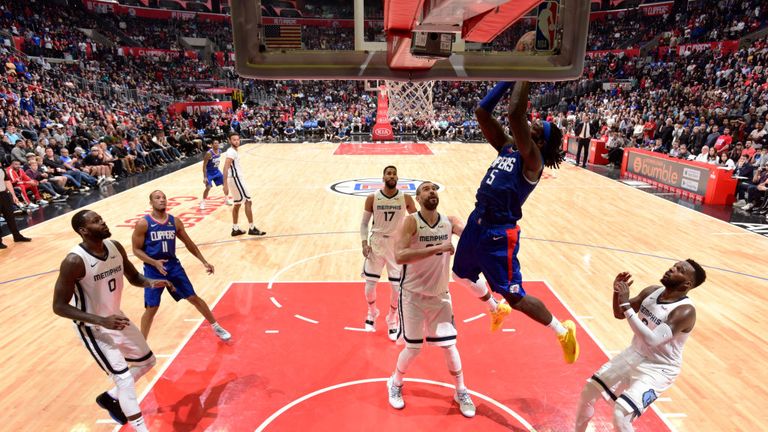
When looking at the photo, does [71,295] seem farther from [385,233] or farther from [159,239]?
[385,233]

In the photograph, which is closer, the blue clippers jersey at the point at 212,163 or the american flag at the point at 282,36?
the american flag at the point at 282,36

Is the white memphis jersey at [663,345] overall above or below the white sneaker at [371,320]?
above

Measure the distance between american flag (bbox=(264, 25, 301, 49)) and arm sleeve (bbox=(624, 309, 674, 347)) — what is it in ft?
8.95

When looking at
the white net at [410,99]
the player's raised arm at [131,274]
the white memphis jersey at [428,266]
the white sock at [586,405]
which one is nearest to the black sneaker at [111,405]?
the player's raised arm at [131,274]

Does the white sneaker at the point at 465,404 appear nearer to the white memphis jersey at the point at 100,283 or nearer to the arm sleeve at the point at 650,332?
the arm sleeve at the point at 650,332

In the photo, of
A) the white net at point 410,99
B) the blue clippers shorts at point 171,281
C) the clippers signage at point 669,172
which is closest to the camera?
the blue clippers shorts at point 171,281

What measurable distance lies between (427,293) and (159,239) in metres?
2.68

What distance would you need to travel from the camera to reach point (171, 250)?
15.8ft

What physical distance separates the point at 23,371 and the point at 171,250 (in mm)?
1816

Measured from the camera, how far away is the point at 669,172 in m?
13.5

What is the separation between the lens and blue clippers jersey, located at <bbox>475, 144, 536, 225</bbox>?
381cm

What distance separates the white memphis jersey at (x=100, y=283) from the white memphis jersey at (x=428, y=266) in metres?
2.20

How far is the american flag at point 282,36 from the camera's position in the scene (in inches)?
107

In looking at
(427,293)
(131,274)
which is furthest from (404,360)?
(131,274)
